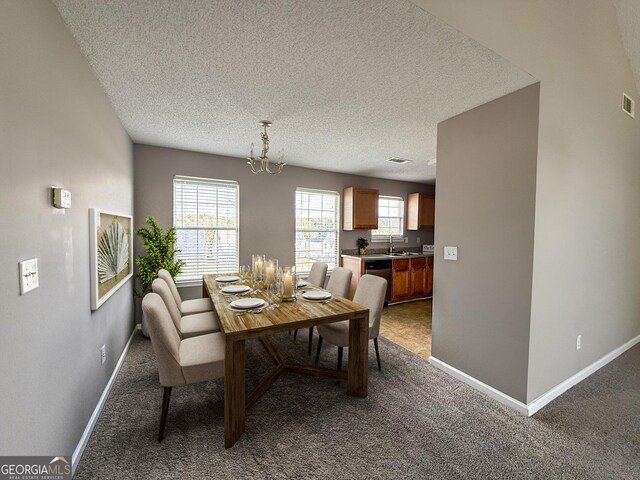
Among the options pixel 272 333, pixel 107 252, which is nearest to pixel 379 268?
pixel 272 333

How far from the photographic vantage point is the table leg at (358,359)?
2.19m

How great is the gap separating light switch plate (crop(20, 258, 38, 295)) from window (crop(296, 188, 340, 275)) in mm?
3739

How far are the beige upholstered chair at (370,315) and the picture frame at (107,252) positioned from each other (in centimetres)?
179

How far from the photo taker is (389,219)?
5.93 m

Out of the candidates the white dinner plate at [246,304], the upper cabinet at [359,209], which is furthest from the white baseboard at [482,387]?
the upper cabinet at [359,209]

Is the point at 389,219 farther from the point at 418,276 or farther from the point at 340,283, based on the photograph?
the point at 340,283

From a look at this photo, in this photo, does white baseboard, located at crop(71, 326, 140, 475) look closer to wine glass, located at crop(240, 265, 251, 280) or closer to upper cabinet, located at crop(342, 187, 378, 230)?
wine glass, located at crop(240, 265, 251, 280)

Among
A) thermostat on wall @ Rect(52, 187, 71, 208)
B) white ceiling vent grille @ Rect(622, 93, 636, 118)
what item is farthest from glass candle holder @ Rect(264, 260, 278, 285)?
white ceiling vent grille @ Rect(622, 93, 636, 118)

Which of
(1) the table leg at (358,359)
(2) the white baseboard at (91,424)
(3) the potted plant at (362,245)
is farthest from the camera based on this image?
(3) the potted plant at (362,245)

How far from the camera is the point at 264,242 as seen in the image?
175 inches

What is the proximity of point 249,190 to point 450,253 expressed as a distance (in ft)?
10.1

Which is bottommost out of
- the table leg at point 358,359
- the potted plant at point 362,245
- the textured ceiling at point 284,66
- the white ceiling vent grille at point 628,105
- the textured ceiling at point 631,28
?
the table leg at point 358,359

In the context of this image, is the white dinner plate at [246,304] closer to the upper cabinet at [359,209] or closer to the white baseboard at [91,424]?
the white baseboard at [91,424]

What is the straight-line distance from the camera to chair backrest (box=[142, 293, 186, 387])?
167 cm
